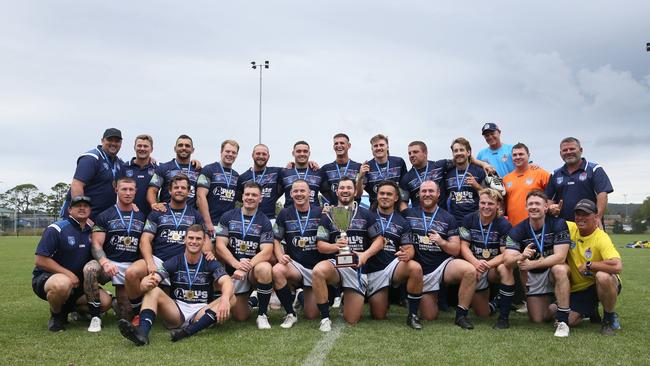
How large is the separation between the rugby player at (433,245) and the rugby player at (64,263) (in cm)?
353

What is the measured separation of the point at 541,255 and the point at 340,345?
8.04 feet

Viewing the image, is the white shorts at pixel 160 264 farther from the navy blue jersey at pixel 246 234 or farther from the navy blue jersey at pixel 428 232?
the navy blue jersey at pixel 428 232

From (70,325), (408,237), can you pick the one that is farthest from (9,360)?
(408,237)

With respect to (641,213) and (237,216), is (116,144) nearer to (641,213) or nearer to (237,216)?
(237,216)

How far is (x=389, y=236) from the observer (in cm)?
581

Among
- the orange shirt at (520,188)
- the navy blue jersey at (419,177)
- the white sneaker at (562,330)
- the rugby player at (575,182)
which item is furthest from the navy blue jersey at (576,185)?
the white sneaker at (562,330)

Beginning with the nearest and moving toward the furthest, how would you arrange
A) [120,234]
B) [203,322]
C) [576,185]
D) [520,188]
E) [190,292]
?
[203,322] → [190,292] → [120,234] → [576,185] → [520,188]

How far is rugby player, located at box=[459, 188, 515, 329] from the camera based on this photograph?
556 cm

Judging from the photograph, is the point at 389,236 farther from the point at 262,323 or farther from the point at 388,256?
the point at 262,323

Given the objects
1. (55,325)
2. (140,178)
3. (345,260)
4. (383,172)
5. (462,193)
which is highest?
(383,172)

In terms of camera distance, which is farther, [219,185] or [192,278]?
[219,185]

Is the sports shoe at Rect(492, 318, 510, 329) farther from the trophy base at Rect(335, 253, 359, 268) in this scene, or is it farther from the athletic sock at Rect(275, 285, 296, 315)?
the athletic sock at Rect(275, 285, 296, 315)

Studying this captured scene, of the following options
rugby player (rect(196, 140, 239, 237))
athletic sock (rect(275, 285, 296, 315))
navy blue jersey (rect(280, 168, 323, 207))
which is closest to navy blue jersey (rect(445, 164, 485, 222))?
navy blue jersey (rect(280, 168, 323, 207))

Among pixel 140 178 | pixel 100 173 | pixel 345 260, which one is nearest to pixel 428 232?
pixel 345 260
